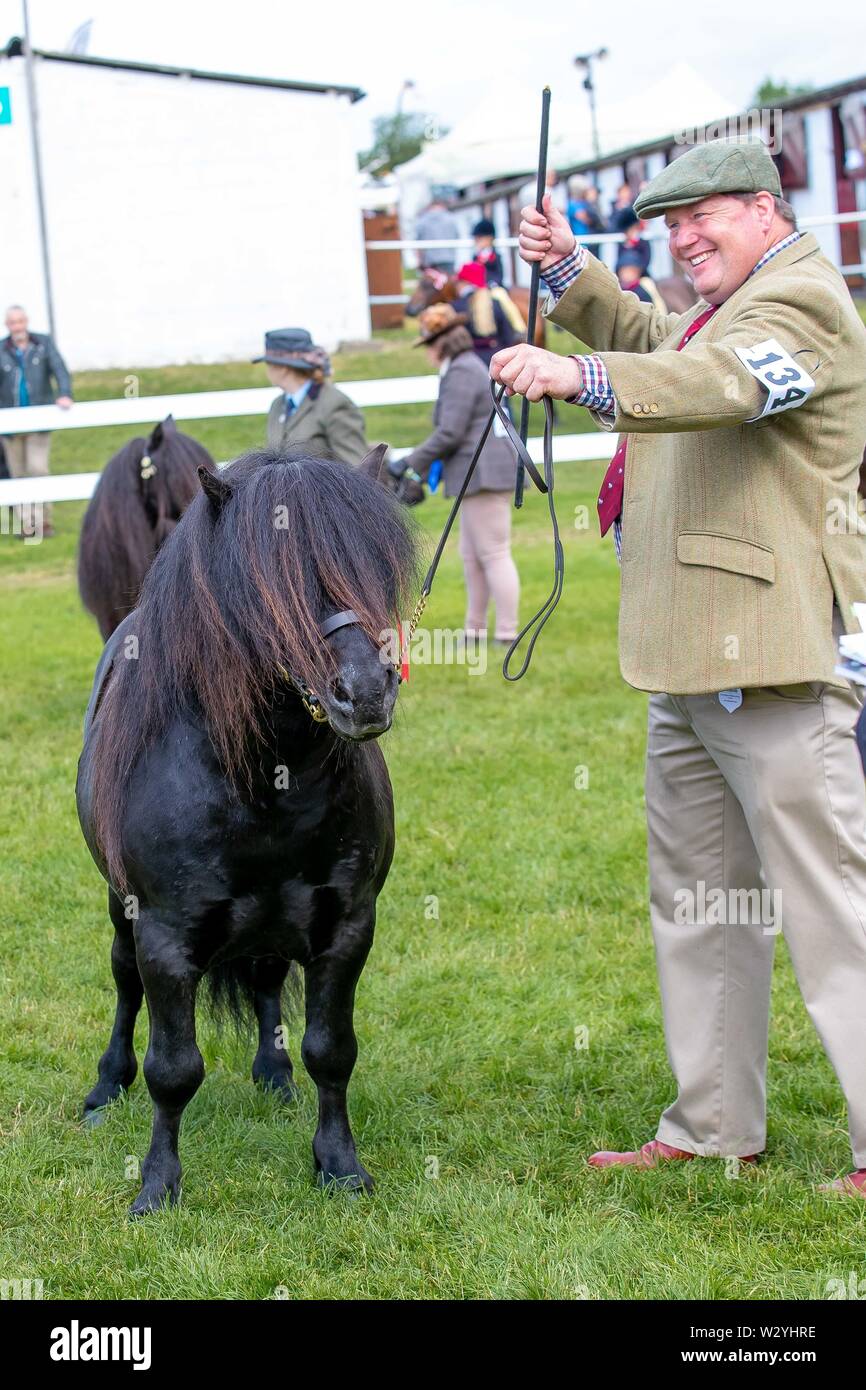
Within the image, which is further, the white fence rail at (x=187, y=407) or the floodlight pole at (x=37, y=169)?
the floodlight pole at (x=37, y=169)

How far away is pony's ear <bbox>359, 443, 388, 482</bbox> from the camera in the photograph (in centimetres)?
358

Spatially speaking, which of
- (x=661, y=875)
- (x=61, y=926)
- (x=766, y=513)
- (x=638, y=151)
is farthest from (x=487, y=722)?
(x=638, y=151)

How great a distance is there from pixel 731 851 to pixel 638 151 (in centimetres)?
2871

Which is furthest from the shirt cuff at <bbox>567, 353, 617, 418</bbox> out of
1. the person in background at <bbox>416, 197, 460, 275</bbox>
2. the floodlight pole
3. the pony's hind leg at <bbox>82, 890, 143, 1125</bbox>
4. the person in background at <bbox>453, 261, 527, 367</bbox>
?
the person in background at <bbox>416, 197, 460, 275</bbox>

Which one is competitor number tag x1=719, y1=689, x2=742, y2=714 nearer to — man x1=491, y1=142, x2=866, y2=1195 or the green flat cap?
man x1=491, y1=142, x2=866, y2=1195

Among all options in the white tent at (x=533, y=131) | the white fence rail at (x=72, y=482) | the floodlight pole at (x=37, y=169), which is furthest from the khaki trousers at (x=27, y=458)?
the white tent at (x=533, y=131)

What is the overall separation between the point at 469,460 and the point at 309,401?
157 centimetres

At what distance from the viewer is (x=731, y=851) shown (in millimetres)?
3904

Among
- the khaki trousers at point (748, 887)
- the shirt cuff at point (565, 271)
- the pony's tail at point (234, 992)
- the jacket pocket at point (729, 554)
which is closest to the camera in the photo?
the jacket pocket at point (729, 554)

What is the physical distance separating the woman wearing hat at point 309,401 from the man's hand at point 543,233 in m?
5.03

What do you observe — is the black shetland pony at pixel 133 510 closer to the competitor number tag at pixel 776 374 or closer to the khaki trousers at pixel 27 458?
the competitor number tag at pixel 776 374

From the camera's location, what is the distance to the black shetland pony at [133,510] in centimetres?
644

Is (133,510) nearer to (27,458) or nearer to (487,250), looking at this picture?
(27,458)
